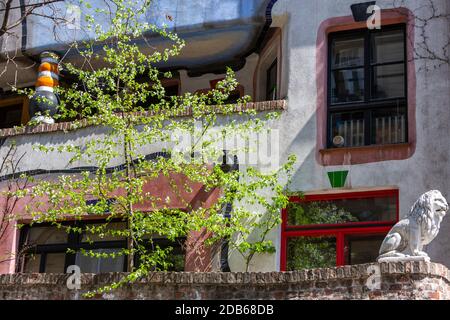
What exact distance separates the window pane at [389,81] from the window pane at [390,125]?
0.27 metres

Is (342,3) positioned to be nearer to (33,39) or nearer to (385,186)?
(385,186)

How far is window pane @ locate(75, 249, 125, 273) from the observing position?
1552 centimetres

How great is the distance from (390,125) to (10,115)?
28.2 feet

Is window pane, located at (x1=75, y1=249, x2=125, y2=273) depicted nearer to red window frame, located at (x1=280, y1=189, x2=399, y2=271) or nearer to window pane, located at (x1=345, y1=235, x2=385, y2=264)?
red window frame, located at (x1=280, y1=189, x2=399, y2=271)

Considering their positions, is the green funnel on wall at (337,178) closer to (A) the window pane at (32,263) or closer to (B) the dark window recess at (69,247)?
(B) the dark window recess at (69,247)

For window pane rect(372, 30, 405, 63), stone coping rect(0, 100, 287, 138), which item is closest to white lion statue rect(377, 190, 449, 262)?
stone coping rect(0, 100, 287, 138)

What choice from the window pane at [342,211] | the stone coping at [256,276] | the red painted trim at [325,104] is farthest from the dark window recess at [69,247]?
the stone coping at [256,276]

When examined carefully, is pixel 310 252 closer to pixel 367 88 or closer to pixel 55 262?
pixel 367 88

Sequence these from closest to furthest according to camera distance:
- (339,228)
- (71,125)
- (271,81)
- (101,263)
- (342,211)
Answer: (339,228) < (342,211) < (101,263) < (71,125) < (271,81)

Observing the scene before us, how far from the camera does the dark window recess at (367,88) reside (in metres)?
15.3

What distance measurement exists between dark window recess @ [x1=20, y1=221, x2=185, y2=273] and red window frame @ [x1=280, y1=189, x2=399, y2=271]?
1.62 metres

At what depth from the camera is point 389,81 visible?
15531 mm

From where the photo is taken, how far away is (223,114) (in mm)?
15391

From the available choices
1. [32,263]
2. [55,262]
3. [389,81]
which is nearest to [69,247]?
[55,262]
